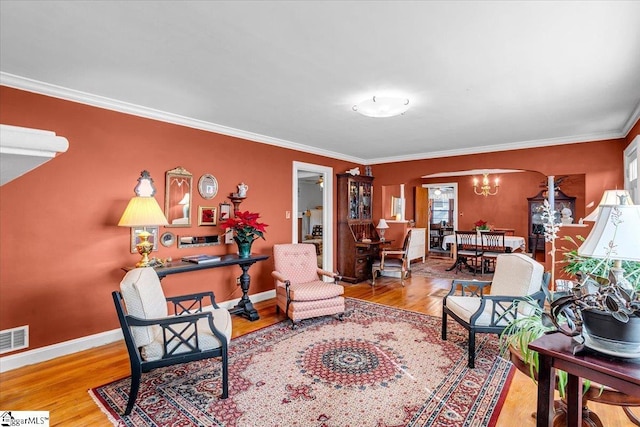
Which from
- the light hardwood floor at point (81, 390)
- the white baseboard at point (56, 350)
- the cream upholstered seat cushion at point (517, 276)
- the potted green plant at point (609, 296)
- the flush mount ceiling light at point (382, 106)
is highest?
the flush mount ceiling light at point (382, 106)

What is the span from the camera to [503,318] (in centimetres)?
272

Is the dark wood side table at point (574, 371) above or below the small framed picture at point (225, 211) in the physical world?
below

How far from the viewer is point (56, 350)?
2.88 m

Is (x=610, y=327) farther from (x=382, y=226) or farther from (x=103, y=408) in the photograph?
(x=382, y=226)

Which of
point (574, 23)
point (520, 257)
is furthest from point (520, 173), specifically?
point (574, 23)

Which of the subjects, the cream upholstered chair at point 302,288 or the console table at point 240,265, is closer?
the console table at point 240,265

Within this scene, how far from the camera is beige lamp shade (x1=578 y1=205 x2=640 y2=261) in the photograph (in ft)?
4.61

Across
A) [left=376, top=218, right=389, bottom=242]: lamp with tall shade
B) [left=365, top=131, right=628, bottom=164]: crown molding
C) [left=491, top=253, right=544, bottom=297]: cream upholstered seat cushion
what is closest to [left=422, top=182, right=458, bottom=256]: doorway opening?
[left=376, top=218, right=389, bottom=242]: lamp with tall shade

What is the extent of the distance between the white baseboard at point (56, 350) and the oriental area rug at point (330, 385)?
2.98 feet

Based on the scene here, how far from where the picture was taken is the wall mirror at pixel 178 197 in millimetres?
3635

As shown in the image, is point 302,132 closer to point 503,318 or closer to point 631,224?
point 503,318

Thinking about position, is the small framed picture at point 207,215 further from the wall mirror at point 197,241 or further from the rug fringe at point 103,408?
the rug fringe at point 103,408

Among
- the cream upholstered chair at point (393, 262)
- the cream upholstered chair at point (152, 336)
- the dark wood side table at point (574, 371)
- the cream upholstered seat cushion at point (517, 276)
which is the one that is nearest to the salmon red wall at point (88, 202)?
the cream upholstered chair at point (152, 336)

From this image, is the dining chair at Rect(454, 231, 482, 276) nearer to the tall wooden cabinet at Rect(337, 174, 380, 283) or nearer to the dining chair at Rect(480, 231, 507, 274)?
the dining chair at Rect(480, 231, 507, 274)
